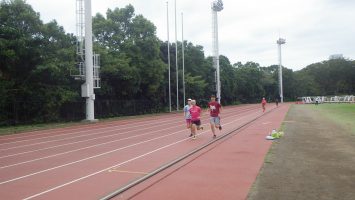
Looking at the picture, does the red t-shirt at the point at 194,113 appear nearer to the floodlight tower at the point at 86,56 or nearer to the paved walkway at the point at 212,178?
the paved walkway at the point at 212,178

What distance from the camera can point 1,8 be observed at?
31.3 metres

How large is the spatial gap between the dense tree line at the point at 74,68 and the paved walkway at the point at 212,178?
21909 millimetres

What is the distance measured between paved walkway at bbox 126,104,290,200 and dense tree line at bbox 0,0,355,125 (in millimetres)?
21909

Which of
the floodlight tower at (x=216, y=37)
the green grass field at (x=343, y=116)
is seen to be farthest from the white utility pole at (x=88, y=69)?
the floodlight tower at (x=216, y=37)

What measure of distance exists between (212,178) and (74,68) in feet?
88.8

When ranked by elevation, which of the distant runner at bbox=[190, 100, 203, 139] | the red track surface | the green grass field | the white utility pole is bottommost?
the red track surface

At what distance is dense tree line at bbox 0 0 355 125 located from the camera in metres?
31.0

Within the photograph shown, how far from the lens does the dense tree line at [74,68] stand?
30984 millimetres

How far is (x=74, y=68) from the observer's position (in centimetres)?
3391

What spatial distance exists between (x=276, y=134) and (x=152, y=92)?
33308 millimetres

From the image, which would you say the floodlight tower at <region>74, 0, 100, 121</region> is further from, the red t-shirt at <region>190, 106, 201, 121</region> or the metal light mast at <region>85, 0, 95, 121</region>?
the red t-shirt at <region>190, 106, 201, 121</region>

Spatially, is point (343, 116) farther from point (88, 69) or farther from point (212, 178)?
point (212, 178)

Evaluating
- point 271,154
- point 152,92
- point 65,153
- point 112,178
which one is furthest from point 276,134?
point 152,92

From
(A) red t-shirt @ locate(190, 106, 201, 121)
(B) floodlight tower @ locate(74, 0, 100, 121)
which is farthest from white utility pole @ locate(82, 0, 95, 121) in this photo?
(A) red t-shirt @ locate(190, 106, 201, 121)
